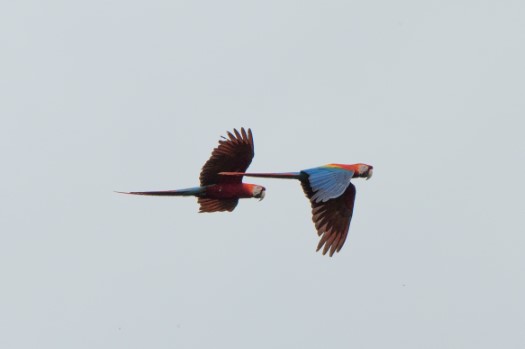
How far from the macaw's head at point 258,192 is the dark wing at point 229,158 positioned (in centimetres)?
32

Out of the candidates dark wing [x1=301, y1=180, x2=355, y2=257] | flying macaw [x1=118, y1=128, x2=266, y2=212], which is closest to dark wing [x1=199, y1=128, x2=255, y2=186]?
flying macaw [x1=118, y1=128, x2=266, y2=212]

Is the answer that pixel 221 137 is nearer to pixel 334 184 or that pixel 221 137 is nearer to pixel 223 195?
pixel 223 195

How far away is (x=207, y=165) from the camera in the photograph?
27.9 m

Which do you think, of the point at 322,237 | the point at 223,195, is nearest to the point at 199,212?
the point at 223,195

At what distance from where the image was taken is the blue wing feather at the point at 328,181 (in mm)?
25562

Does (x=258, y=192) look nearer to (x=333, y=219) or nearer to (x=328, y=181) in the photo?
(x=333, y=219)

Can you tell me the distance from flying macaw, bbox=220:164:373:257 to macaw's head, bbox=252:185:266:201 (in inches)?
31.0

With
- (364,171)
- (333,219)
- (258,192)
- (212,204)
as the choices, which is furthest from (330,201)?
(212,204)

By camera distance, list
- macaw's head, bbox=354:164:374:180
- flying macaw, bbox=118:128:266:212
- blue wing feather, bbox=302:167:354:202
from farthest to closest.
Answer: flying macaw, bbox=118:128:266:212 < macaw's head, bbox=354:164:374:180 < blue wing feather, bbox=302:167:354:202

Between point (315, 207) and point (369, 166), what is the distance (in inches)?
43.1

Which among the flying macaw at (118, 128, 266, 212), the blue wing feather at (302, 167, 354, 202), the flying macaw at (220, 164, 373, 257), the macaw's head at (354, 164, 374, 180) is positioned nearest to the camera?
the blue wing feather at (302, 167, 354, 202)

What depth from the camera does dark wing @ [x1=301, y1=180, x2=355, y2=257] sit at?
2686 centimetres

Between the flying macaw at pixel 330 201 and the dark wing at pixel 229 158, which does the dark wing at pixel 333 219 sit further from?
the dark wing at pixel 229 158

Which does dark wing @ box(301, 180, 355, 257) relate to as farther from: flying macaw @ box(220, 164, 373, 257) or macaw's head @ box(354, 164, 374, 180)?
macaw's head @ box(354, 164, 374, 180)
